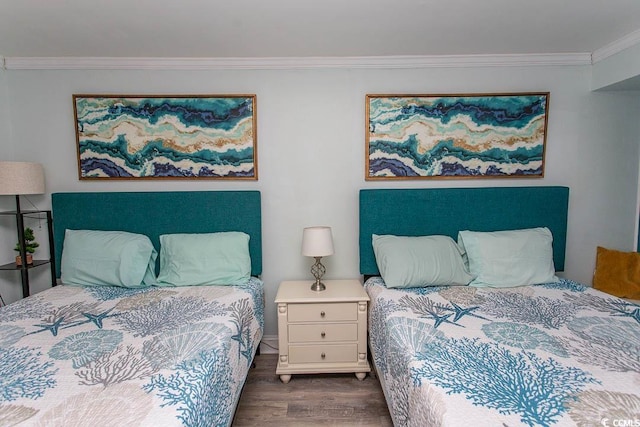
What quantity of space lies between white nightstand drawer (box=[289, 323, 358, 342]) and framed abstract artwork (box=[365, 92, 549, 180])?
1.13 metres

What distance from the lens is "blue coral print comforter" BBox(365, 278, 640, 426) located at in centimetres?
104

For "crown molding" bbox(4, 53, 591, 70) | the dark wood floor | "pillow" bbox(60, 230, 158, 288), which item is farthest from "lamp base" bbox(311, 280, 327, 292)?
"crown molding" bbox(4, 53, 591, 70)

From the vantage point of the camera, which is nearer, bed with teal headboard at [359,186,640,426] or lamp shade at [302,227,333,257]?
bed with teal headboard at [359,186,640,426]

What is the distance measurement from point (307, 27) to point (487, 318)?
1.97 meters

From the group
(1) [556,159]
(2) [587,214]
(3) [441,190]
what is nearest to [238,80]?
(3) [441,190]

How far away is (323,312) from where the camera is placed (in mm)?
2244

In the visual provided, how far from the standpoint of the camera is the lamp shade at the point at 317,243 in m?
2.30

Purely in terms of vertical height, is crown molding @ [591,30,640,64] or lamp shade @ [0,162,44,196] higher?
crown molding @ [591,30,640,64]

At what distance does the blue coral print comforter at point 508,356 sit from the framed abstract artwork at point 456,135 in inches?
37.4

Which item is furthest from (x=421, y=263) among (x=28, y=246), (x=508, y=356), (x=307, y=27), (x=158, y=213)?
(x=28, y=246)

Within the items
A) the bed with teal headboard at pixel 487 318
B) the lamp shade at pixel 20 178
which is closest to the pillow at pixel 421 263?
the bed with teal headboard at pixel 487 318

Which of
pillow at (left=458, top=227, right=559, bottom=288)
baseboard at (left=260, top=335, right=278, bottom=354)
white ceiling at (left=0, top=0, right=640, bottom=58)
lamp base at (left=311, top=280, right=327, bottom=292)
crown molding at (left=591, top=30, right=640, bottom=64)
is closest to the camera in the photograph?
white ceiling at (left=0, top=0, right=640, bottom=58)

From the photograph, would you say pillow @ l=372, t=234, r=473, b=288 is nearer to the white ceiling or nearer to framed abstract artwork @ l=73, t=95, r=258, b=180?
framed abstract artwork @ l=73, t=95, r=258, b=180

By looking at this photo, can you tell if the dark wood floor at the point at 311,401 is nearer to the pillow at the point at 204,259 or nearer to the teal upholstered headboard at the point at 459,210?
the pillow at the point at 204,259
